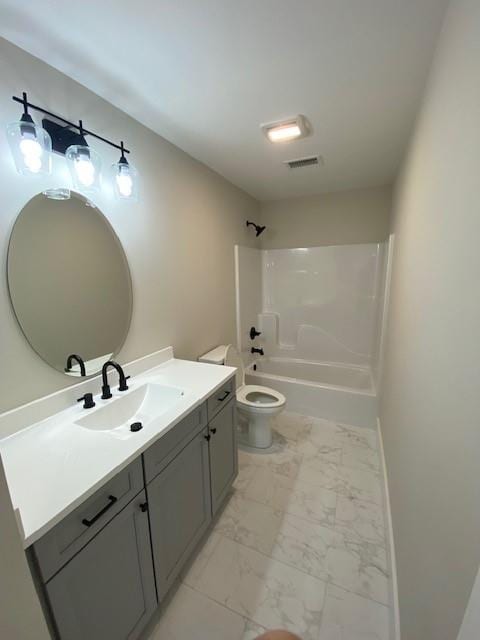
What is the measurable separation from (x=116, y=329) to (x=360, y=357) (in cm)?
276

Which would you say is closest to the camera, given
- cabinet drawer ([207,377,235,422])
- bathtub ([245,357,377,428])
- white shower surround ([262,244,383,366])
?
cabinet drawer ([207,377,235,422])

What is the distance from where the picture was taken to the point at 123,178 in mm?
1436

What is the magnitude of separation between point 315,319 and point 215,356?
5.45 ft

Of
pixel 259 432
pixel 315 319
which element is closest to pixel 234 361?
pixel 259 432

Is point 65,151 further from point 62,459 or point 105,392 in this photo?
point 62,459

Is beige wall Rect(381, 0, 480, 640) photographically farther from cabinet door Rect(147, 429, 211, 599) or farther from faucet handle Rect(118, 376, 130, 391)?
faucet handle Rect(118, 376, 130, 391)

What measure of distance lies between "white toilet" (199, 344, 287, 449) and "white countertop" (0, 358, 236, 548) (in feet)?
2.96

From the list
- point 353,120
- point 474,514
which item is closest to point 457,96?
point 353,120

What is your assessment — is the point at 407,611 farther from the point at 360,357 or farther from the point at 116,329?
the point at 360,357

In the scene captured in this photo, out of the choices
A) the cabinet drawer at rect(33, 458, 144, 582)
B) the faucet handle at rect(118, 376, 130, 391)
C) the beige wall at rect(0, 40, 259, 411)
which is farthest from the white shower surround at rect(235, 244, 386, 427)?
the cabinet drawer at rect(33, 458, 144, 582)

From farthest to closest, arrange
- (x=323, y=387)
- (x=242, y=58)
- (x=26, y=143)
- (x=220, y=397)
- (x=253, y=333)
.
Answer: (x=253, y=333) < (x=323, y=387) < (x=220, y=397) < (x=242, y=58) < (x=26, y=143)

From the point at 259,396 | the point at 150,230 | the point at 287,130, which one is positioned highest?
the point at 287,130

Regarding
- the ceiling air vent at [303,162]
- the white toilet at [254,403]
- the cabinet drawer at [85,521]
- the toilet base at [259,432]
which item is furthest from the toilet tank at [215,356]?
the ceiling air vent at [303,162]

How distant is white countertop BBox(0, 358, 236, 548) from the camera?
0.74 meters
